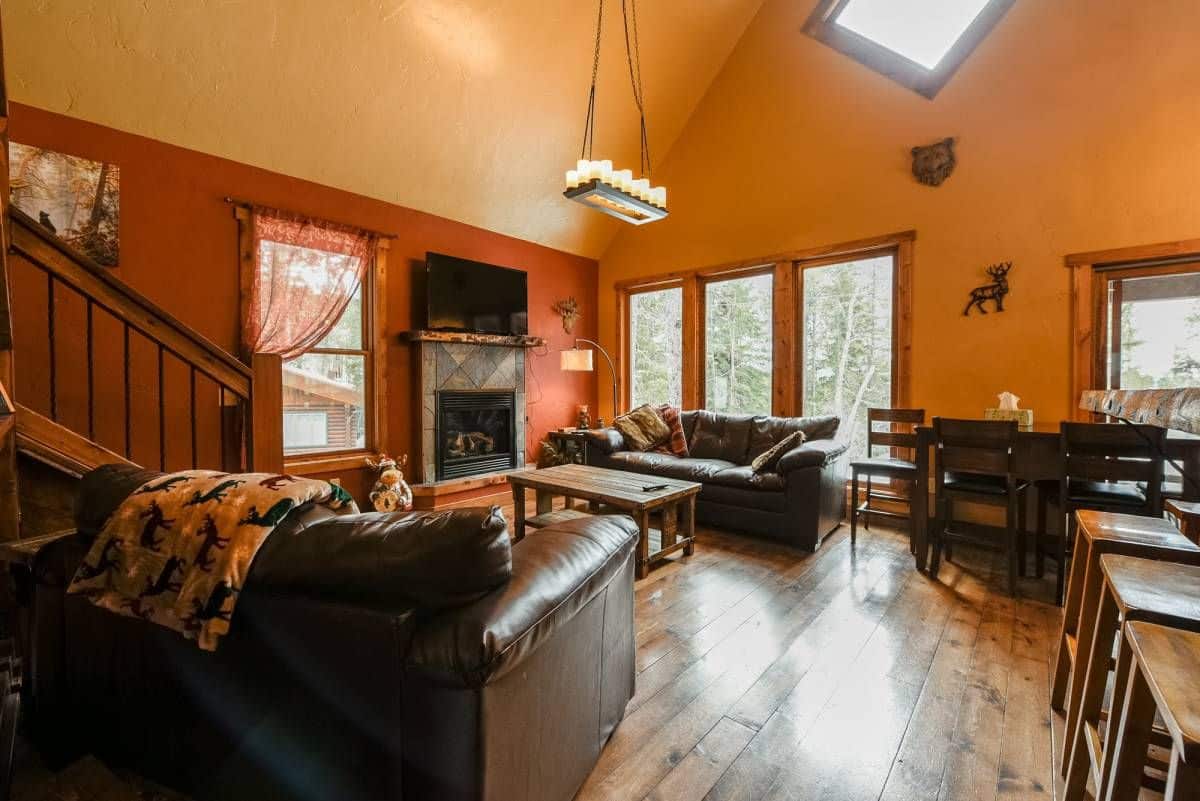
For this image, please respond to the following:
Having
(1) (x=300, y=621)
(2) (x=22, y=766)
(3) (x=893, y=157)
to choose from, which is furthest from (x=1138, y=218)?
(2) (x=22, y=766)

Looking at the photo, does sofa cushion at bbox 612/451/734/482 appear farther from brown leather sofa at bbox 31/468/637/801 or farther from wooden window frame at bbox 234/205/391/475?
brown leather sofa at bbox 31/468/637/801

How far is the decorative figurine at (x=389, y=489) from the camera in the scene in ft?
13.6

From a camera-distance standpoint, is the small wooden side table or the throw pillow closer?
the small wooden side table

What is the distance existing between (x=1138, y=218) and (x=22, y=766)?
5.87m

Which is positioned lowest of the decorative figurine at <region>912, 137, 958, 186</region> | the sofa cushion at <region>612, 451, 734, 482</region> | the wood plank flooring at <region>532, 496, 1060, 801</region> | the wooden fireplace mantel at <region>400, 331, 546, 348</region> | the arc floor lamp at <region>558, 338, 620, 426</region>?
the wood plank flooring at <region>532, 496, 1060, 801</region>

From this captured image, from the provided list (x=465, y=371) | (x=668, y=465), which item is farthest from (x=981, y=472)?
(x=465, y=371)

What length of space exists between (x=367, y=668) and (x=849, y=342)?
14.8 feet

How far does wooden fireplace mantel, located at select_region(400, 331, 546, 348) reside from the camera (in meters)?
4.60

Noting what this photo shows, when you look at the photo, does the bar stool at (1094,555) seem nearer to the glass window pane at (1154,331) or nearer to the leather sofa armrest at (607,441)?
the glass window pane at (1154,331)

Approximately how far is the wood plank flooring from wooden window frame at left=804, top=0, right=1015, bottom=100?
3.62m

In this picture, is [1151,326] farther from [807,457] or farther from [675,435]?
[675,435]

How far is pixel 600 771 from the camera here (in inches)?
59.7

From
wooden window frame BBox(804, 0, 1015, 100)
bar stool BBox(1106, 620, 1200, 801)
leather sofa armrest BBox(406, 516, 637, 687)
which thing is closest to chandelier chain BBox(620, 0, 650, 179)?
wooden window frame BBox(804, 0, 1015, 100)

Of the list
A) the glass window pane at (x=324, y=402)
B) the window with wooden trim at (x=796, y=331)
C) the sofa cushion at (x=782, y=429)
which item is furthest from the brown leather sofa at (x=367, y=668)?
the window with wooden trim at (x=796, y=331)
